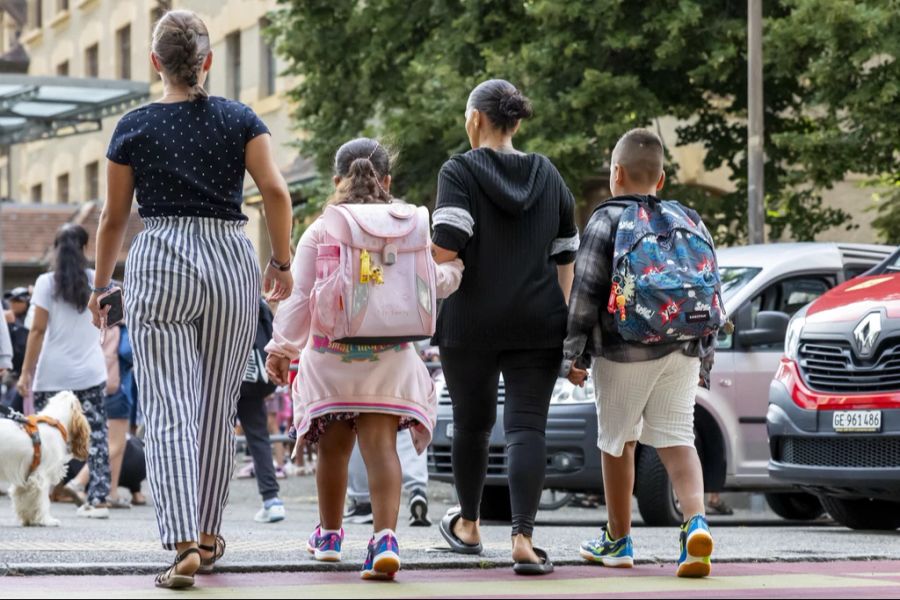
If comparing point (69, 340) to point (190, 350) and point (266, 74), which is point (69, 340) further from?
point (266, 74)

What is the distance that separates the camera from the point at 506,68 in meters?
20.4

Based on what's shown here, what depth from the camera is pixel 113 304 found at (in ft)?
22.6

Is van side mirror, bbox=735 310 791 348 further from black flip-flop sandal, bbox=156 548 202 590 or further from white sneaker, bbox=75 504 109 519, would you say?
black flip-flop sandal, bbox=156 548 202 590

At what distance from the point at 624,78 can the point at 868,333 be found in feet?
33.1

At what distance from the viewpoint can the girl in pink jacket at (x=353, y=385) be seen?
22.9 feet

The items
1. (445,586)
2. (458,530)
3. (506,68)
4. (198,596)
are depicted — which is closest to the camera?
(198,596)

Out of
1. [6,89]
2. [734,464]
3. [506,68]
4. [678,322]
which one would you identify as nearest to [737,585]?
[678,322]

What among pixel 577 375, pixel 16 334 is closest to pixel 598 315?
pixel 577 375

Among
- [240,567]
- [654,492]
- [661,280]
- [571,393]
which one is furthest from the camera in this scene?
[571,393]

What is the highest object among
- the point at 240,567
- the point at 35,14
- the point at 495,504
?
the point at 35,14

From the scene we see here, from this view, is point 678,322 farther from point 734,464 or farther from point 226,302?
point 734,464

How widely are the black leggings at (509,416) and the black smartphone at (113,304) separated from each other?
4.48 feet

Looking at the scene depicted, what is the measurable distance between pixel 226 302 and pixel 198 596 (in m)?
1.09

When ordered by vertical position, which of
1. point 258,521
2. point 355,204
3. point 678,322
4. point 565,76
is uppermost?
point 565,76
